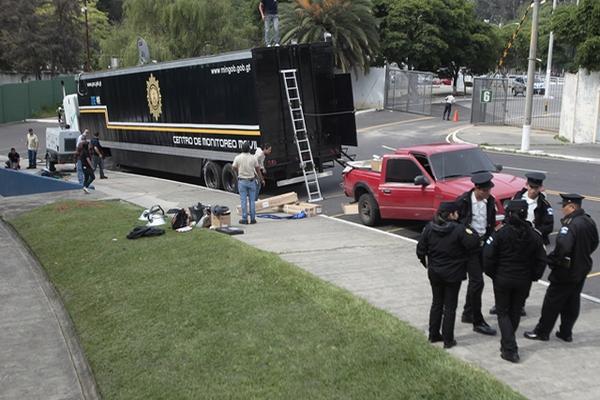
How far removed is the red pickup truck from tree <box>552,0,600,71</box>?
1657cm

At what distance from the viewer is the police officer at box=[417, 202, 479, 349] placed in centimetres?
626

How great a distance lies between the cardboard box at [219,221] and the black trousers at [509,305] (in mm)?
7481

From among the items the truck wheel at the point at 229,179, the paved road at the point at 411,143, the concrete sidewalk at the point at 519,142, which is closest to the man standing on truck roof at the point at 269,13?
the truck wheel at the point at 229,179

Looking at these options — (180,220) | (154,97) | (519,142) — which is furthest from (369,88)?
(180,220)

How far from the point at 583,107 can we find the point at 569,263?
2358cm

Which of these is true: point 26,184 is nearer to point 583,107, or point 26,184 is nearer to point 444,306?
point 444,306

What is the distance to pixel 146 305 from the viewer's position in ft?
26.9

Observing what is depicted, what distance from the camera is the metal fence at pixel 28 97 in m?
54.3

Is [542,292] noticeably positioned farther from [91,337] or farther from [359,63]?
[359,63]

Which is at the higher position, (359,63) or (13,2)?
(13,2)

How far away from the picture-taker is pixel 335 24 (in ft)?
140

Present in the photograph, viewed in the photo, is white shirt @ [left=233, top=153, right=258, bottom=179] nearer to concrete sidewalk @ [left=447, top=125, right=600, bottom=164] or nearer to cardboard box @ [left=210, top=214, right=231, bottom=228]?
cardboard box @ [left=210, top=214, right=231, bottom=228]

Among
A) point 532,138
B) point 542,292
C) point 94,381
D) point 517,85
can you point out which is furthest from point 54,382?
point 517,85

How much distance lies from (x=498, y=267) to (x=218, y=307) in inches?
132
